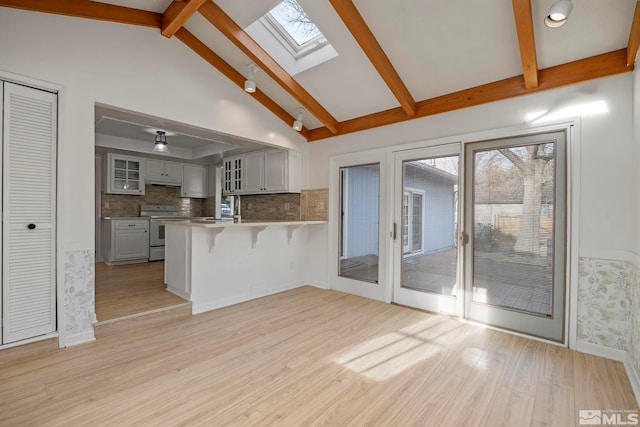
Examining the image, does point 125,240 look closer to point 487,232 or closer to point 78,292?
point 78,292

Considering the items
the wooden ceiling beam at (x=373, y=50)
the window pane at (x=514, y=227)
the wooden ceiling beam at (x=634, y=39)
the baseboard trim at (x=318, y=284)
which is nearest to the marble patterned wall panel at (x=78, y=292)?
the baseboard trim at (x=318, y=284)

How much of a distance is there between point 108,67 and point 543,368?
Answer: 15.1 ft

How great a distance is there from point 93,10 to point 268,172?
288 cm

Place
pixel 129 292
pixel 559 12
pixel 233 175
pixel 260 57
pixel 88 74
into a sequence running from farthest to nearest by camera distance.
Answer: pixel 233 175, pixel 129 292, pixel 260 57, pixel 88 74, pixel 559 12

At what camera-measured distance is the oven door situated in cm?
646

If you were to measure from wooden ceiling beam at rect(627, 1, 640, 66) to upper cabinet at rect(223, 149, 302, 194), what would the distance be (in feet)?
12.3

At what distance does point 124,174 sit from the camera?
624 centimetres

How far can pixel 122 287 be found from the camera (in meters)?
4.14

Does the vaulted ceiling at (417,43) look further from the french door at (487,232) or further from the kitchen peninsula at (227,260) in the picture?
the kitchen peninsula at (227,260)

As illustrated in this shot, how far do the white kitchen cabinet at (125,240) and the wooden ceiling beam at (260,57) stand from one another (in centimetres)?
465

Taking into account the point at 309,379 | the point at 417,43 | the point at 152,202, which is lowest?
the point at 309,379

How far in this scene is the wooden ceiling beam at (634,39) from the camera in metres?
2.05

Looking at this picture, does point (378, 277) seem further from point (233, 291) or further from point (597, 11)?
point (597, 11)

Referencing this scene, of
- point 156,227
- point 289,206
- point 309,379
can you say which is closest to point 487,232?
point 309,379
